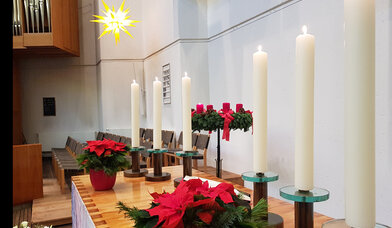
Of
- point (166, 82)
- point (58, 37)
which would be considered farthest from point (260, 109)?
point (58, 37)

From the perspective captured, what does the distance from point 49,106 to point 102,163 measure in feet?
27.8

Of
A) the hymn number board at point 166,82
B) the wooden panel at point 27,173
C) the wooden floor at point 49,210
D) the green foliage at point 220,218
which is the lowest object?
the wooden floor at point 49,210

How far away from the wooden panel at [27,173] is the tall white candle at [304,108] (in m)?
5.01

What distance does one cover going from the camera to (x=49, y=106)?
9320 mm

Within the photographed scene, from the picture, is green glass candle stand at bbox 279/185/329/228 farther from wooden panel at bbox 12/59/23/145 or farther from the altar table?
wooden panel at bbox 12/59/23/145

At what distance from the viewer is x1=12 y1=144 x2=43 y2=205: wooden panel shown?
16.0 feet

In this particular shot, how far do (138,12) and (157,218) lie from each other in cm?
855

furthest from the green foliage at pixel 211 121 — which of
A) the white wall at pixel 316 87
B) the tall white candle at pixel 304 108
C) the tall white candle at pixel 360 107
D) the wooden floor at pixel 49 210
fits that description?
the wooden floor at pixel 49 210

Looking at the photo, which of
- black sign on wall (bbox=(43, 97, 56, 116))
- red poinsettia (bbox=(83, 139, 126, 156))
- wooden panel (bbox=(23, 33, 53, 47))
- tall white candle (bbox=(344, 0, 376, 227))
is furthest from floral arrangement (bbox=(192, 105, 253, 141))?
black sign on wall (bbox=(43, 97, 56, 116))

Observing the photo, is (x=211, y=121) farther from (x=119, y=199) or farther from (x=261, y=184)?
(x=261, y=184)

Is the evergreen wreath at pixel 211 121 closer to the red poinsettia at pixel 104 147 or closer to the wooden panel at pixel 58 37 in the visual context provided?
the red poinsettia at pixel 104 147

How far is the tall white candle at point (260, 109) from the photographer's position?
0.90 meters
